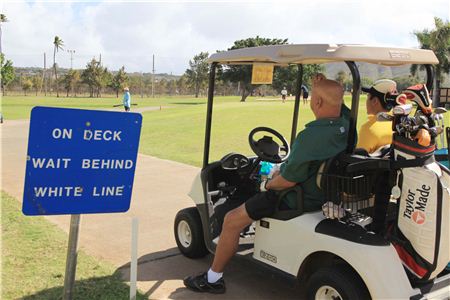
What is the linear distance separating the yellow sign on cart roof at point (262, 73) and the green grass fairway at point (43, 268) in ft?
6.45

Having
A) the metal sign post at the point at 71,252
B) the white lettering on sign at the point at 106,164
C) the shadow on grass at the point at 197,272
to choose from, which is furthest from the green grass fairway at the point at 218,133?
the metal sign post at the point at 71,252

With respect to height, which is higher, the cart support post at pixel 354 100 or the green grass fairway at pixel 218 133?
the cart support post at pixel 354 100

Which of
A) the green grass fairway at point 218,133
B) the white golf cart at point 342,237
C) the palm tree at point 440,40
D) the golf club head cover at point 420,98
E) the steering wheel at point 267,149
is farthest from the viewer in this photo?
the palm tree at point 440,40

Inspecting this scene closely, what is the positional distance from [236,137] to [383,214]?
10914 mm

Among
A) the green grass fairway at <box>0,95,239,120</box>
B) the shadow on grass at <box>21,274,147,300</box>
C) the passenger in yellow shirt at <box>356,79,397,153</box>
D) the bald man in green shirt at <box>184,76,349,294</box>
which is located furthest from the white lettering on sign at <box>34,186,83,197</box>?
the green grass fairway at <box>0,95,239,120</box>

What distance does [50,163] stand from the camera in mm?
2436

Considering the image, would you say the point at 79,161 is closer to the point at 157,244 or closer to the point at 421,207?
the point at 421,207

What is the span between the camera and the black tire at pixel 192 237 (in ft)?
13.4

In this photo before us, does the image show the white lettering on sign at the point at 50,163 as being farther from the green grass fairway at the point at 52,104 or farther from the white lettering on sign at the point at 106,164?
the green grass fairway at the point at 52,104

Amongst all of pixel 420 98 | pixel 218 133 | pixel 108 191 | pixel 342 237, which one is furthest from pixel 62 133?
pixel 218 133

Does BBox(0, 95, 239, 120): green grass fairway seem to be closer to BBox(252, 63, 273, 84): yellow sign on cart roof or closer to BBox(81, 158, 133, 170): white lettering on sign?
BBox(252, 63, 273, 84): yellow sign on cart roof

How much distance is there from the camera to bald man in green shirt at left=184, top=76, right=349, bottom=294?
2.90 meters

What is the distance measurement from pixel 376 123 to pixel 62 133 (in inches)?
98.7

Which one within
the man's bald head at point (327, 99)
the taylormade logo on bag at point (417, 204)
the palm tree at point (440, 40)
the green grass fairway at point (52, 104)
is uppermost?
the palm tree at point (440, 40)
